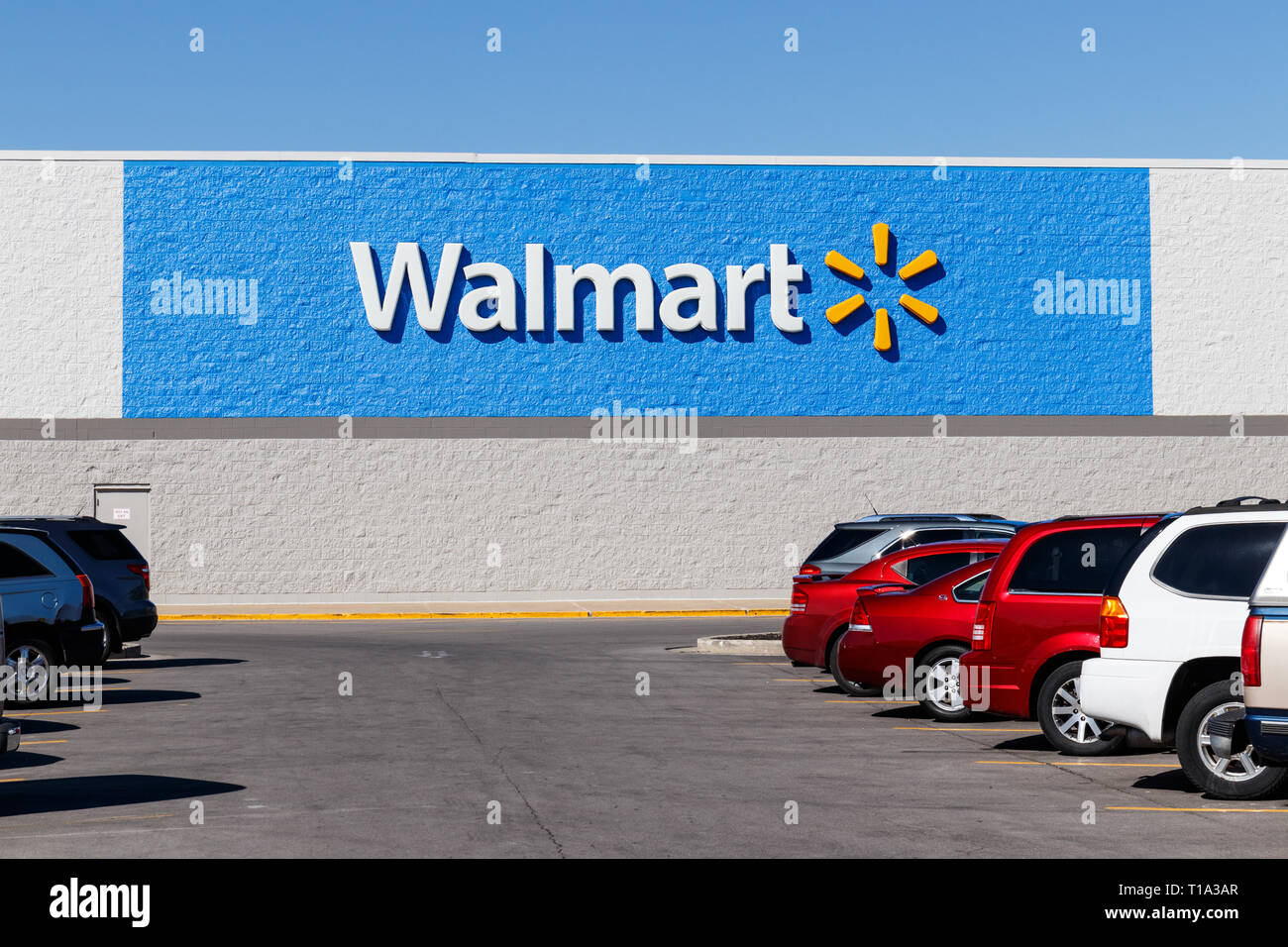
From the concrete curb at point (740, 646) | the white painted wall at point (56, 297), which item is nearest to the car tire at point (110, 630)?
the concrete curb at point (740, 646)

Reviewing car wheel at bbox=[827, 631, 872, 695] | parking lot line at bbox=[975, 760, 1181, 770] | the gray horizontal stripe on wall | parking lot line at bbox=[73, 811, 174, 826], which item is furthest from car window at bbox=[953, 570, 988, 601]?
the gray horizontal stripe on wall

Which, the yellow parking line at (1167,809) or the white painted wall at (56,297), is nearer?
the yellow parking line at (1167,809)

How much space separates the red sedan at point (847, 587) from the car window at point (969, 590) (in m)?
1.06

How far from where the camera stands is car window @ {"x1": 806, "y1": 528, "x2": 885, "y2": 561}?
18.4 m

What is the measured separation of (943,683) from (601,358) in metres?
24.0

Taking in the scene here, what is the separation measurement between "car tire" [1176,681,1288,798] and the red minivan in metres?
1.84

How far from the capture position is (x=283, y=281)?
123 feet

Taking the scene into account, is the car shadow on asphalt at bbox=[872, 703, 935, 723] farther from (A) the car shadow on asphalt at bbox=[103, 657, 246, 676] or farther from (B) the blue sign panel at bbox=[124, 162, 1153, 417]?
(B) the blue sign panel at bbox=[124, 162, 1153, 417]

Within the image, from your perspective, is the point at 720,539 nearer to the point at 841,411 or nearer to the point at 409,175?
the point at 841,411

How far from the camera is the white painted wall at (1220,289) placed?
131 feet

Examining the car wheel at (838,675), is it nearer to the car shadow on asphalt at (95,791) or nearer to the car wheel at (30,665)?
→ the car shadow on asphalt at (95,791)

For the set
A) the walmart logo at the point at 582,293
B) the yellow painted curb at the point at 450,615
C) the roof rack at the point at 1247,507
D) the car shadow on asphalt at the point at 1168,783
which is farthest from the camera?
the walmart logo at the point at 582,293

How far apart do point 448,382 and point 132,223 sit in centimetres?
821

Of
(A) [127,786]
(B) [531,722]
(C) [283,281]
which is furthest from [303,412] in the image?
(A) [127,786]
